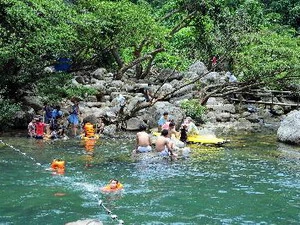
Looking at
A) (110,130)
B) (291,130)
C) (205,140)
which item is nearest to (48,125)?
(110,130)

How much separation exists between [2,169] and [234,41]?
14072 millimetres

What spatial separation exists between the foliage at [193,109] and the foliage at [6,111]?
8409mm

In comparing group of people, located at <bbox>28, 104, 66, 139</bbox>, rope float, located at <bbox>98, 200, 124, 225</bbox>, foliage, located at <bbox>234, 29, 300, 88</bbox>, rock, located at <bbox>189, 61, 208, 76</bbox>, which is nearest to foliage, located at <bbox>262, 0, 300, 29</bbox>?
rock, located at <bbox>189, 61, 208, 76</bbox>

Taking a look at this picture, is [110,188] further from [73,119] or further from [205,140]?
[73,119]

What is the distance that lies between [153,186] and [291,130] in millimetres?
9595

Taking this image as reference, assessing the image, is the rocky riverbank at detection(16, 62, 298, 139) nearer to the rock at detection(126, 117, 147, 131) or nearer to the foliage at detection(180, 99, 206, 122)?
the rock at detection(126, 117, 147, 131)

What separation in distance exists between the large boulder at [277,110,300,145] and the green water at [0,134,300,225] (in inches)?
68.3

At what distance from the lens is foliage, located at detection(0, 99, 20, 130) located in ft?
61.5

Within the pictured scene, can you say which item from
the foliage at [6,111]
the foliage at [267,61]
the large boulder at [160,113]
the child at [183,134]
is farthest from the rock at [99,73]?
the child at [183,134]

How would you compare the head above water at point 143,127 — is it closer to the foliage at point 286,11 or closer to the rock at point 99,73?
the rock at point 99,73

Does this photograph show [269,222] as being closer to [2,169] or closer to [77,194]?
[77,194]

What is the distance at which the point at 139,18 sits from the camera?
890 inches

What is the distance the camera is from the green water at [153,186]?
971cm

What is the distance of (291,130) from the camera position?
765 inches
